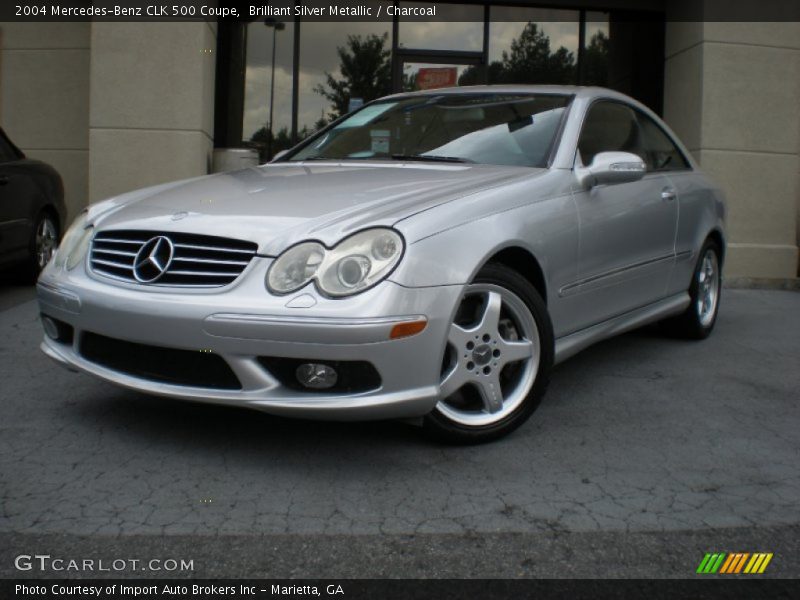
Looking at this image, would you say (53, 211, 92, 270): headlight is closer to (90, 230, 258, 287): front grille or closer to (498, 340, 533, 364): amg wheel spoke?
(90, 230, 258, 287): front grille

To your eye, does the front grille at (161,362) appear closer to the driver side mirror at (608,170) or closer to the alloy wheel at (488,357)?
the alloy wheel at (488,357)

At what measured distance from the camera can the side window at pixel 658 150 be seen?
16.7ft

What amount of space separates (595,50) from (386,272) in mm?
8823

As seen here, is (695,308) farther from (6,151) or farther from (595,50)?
(595,50)

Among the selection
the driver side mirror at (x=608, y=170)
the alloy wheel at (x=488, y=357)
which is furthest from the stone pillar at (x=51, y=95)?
the alloy wheel at (x=488, y=357)

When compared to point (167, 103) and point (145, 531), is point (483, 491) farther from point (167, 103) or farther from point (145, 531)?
point (167, 103)

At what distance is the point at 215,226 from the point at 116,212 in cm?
68

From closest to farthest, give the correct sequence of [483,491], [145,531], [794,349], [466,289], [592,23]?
[145,531], [483,491], [466,289], [794,349], [592,23]

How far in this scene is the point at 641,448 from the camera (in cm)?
353

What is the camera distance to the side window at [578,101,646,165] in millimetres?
4355

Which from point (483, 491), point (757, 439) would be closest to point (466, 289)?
point (483, 491)

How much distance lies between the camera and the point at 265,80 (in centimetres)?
1055

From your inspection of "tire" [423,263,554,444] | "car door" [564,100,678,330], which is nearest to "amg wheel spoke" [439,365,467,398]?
"tire" [423,263,554,444]

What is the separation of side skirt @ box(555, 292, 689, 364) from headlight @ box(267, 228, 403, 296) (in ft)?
3.74
